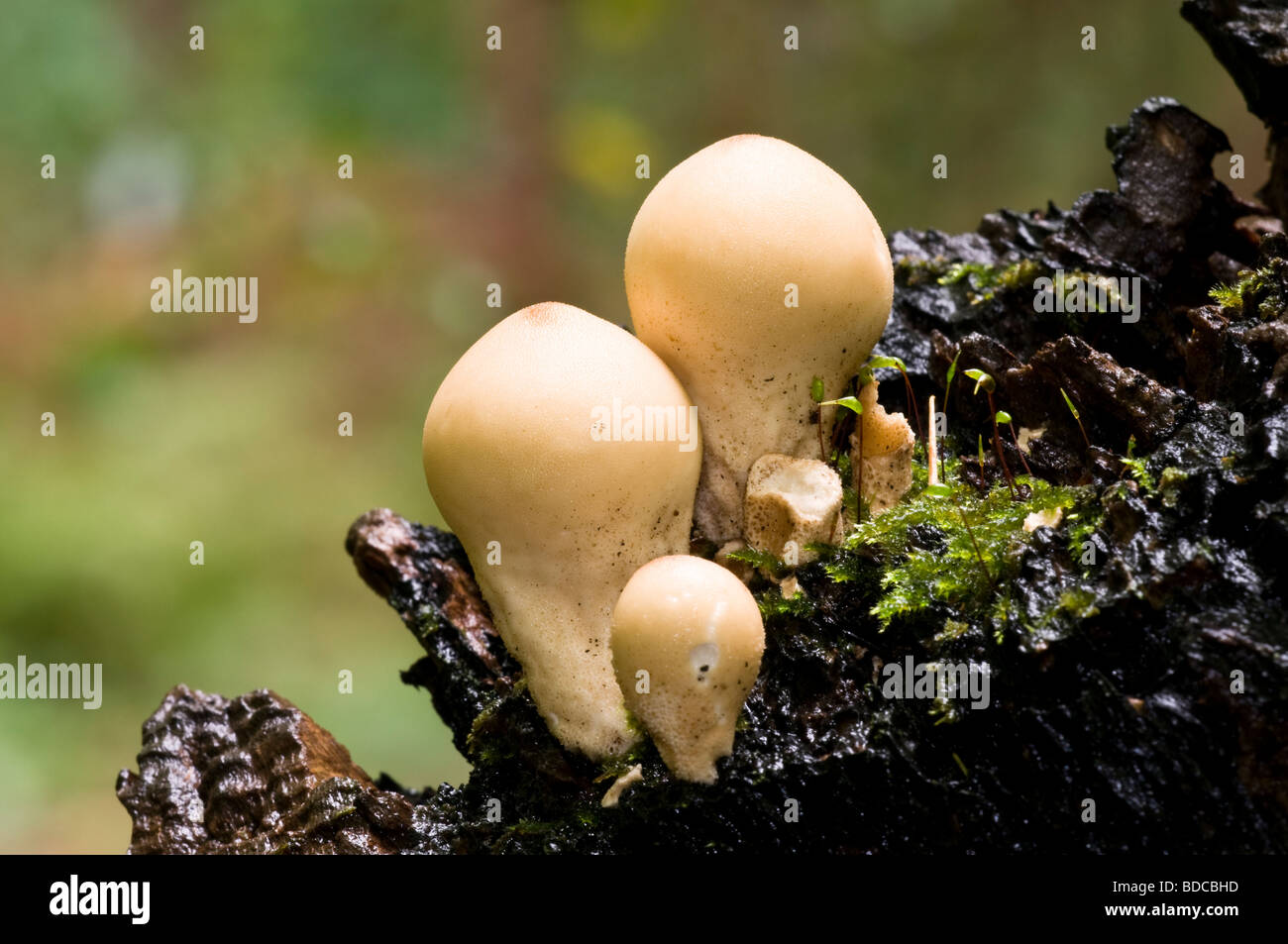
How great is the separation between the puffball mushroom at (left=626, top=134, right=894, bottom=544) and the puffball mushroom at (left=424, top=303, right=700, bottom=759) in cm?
10

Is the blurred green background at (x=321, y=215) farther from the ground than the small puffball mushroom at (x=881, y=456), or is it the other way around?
the blurred green background at (x=321, y=215)

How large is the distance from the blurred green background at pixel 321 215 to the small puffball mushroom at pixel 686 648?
11.2 ft

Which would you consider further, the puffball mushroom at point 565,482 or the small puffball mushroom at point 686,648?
the puffball mushroom at point 565,482

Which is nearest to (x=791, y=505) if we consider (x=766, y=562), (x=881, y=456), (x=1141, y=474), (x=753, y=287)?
(x=766, y=562)

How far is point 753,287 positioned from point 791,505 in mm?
403

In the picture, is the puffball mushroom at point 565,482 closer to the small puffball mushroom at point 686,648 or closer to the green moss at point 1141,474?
the small puffball mushroom at point 686,648

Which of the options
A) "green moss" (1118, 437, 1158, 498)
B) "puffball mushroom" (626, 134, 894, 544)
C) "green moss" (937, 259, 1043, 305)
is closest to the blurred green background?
"green moss" (937, 259, 1043, 305)

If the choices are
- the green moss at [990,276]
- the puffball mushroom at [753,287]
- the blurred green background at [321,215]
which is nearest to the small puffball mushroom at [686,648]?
the puffball mushroom at [753,287]

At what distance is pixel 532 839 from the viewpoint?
1833 millimetres

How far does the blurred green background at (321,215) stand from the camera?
4.77 m

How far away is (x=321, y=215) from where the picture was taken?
545cm

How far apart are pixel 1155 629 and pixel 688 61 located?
497cm
